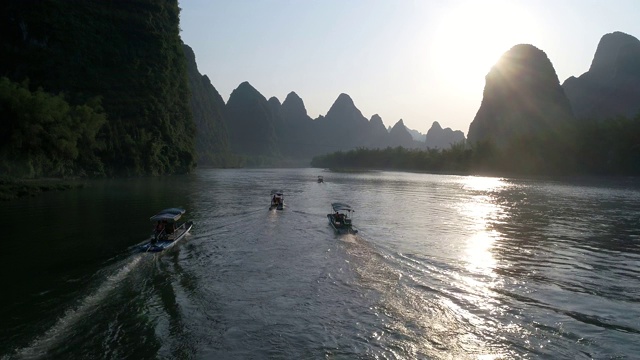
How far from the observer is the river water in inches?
414

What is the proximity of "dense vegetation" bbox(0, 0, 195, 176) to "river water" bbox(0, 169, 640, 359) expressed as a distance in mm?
43513

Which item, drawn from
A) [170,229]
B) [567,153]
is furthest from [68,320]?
[567,153]

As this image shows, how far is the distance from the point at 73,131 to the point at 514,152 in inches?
3887

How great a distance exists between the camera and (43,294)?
13391 mm

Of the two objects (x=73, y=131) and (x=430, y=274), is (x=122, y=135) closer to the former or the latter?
(x=73, y=131)

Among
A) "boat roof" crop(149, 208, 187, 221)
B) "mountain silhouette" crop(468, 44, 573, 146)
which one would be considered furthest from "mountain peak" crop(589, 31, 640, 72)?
"boat roof" crop(149, 208, 187, 221)

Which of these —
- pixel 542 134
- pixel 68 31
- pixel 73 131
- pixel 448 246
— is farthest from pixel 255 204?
pixel 542 134

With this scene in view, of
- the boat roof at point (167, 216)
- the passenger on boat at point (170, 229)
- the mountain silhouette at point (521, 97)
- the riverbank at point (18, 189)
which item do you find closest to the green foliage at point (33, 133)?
the riverbank at point (18, 189)

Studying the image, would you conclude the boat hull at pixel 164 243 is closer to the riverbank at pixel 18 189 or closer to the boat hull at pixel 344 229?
the boat hull at pixel 344 229

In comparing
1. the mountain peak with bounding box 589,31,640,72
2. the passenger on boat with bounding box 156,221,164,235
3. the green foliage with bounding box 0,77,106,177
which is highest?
the mountain peak with bounding box 589,31,640,72

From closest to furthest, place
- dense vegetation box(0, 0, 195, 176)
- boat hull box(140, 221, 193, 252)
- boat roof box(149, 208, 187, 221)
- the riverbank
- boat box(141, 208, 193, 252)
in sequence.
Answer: boat hull box(140, 221, 193, 252) → boat box(141, 208, 193, 252) → boat roof box(149, 208, 187, 221) → the riverbank → dense vegetation box(0, 0, 195, 176)

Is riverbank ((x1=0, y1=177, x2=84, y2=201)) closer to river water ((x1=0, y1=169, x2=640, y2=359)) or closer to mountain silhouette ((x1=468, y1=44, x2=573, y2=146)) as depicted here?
river water ((x1=0, y1=169, x2=640, y2=359))

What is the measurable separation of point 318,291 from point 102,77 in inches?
3608

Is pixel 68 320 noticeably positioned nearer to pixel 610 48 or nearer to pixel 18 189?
pixel 18 189
